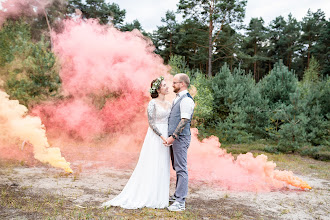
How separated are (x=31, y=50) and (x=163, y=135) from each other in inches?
365

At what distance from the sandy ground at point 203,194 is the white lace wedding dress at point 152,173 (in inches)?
20.9

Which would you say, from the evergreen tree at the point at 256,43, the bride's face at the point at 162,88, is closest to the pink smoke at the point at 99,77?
the bride's face at the point at 162,88

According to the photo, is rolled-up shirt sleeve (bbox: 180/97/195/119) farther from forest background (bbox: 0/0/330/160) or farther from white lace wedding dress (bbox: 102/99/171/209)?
forest background (bbox: 0/0/330/160)

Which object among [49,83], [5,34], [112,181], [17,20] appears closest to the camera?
[112,181]

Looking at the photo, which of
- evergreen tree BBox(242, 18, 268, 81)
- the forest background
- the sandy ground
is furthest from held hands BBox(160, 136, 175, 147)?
evergreen tree BBox(242, 18, 268, 81)

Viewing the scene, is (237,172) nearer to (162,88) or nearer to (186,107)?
(186,107)

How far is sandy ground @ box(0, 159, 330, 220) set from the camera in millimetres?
4734

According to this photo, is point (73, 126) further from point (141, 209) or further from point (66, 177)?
point (141, 209)

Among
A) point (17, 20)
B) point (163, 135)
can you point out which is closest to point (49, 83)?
point (163, 135)

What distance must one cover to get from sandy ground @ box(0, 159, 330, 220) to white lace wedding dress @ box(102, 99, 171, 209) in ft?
1.74

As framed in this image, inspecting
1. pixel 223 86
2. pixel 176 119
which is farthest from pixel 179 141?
pixel 223 86

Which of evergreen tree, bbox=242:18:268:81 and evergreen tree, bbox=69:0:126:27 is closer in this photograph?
evergreen tree, bbox=69:0:126:27

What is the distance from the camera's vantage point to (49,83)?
11.3 metres

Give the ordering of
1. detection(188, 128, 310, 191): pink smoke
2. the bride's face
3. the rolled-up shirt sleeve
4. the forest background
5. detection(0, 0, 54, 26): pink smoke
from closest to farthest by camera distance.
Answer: the rolled-up shirt sleeve
the bride's face
detection(188, 128, 310, 191): pink smoke
the forest background
detection(0, 0, 54, 26): pink smoke
